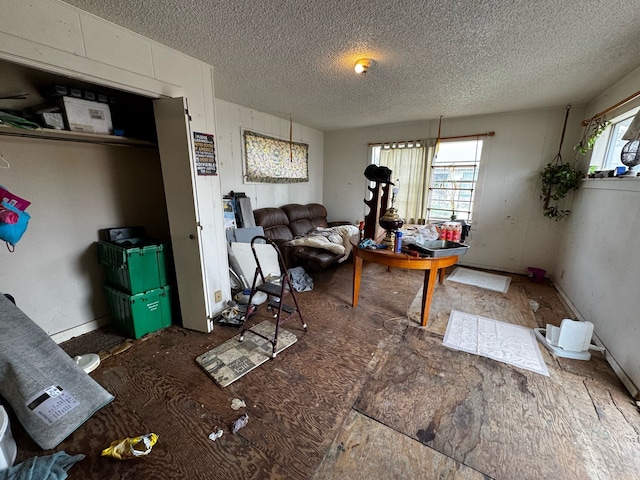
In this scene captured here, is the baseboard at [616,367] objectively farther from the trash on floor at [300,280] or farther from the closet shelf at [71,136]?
the closet shelf at [71,136]

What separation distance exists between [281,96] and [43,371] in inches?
125

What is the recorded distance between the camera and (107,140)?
218cm

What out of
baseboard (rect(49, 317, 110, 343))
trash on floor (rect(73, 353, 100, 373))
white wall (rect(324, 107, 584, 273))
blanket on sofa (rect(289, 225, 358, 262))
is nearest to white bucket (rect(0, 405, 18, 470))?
trash on floor (rect(73, 353, 100, 373))

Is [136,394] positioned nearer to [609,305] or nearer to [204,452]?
[204,452]

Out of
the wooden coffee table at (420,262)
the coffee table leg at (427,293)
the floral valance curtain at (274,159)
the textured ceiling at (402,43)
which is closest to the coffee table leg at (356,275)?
the wooden coffee table at (420,262)

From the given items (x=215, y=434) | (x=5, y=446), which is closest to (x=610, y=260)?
(x=215, y=434)

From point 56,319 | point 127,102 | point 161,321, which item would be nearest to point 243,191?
point 127,102

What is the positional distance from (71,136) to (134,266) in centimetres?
113

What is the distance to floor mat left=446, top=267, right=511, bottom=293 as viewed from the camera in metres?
3.45

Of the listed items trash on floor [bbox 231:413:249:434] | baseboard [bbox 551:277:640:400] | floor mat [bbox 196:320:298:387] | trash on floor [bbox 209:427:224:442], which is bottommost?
trash on floor [bbox 209:427:224:442]

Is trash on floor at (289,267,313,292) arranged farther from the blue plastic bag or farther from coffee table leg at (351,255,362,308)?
the blue plastic bag

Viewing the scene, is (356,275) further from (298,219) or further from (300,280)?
(298,219)

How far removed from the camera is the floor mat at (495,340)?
2.01 m

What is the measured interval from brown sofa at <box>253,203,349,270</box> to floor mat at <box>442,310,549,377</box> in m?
1.67
